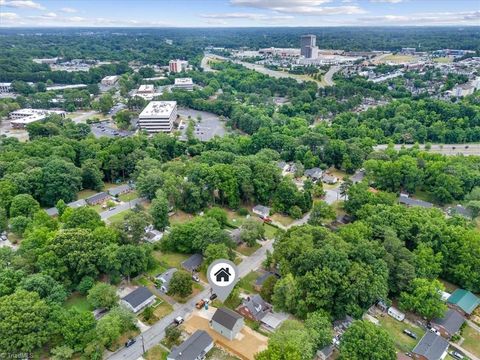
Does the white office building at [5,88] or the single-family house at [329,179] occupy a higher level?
the white office building at [5,88]

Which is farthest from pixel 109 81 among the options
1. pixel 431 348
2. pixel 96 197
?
pixel 431 348

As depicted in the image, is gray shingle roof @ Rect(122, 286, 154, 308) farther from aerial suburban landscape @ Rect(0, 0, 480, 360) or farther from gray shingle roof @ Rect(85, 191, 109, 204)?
gray shingle roof @ Rect(85, 191, 109, 204)

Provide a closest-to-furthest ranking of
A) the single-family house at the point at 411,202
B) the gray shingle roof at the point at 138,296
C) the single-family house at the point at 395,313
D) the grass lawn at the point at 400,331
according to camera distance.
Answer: the grass lawn at the point at 400,331 < the single-family house at the point at 395,313 < the gray shingle roof at the point at 138,296 < the single-family house at the point at 411,202

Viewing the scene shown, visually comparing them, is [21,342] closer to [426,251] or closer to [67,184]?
[67,184]

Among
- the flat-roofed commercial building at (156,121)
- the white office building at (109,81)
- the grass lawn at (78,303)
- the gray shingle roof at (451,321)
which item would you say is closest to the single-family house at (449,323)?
the gray shingle roof at (451,321)

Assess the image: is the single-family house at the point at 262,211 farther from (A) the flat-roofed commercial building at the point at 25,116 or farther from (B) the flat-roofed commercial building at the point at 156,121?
(A) the flat-roofed commercial building at the point at 25,116

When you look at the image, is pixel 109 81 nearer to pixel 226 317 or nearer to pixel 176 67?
pixel 176 67

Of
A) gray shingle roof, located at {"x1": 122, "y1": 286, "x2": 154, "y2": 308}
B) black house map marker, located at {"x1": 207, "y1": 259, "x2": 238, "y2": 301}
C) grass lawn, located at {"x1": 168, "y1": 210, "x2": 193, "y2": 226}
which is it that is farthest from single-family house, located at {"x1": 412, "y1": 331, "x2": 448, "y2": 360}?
grass lawn, located at {"x1": 168, "y1": 210, "x2": 193, "y2": 226}

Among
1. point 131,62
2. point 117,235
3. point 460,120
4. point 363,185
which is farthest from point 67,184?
point 131,62
